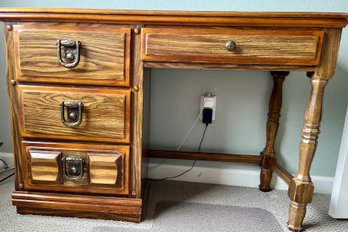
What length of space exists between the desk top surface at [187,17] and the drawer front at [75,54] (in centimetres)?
3

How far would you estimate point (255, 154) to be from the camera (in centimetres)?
117

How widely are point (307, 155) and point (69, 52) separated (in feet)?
2.48

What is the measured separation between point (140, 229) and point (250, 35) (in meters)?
0.67

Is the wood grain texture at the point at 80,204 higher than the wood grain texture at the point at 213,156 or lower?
lower

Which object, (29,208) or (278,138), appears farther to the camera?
(278,138)

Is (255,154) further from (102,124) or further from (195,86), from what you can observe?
(102,124)

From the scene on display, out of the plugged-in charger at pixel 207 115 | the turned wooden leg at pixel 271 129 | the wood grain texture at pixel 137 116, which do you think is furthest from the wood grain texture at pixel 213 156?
the wood grain texture at pixel 137 116

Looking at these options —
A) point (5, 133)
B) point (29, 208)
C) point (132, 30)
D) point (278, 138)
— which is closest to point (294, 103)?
point (278, 138)

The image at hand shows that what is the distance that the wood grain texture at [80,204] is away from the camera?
0.85m

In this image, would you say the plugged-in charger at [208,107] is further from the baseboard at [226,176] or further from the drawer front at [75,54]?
the drawer front at [75,54]

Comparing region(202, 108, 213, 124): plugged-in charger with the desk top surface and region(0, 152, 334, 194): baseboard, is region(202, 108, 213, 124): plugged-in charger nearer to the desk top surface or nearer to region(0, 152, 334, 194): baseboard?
region(0, 152, 334, 194): baseboard

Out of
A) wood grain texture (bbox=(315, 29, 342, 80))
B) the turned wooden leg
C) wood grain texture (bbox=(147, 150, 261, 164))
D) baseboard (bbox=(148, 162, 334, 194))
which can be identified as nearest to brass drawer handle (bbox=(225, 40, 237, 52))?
wood grain texture (bbox=(315, 29, 342, 80))

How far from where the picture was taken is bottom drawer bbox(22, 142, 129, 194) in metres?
0.82

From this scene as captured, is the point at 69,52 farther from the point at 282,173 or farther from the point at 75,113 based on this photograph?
the point at 282,173
